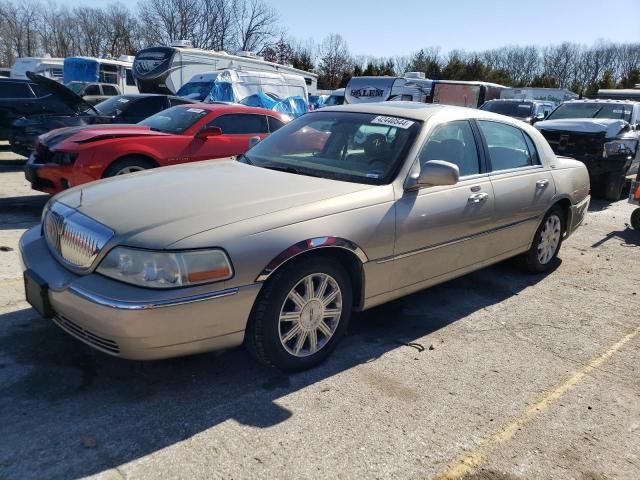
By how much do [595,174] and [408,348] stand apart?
7417 millimetres

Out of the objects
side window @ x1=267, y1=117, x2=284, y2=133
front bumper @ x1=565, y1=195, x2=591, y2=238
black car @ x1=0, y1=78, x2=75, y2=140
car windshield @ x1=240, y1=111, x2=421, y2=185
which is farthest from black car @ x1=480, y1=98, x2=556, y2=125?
car windshield @ x1=240, y1=111, x2=421, y2=185

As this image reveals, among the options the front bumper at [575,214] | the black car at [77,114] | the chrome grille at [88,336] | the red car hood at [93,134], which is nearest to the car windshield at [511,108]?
the black car at [77,114]

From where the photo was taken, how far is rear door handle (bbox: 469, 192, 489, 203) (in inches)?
159

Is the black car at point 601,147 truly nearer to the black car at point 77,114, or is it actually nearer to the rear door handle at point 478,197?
the rear door handle at point 478,197

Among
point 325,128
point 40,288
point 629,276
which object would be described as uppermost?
point 325,128

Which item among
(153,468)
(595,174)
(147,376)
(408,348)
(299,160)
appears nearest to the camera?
(153,468)

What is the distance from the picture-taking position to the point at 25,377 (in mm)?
2994

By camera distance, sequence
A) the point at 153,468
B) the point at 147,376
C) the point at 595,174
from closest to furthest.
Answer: the point at 153,468, the point at 147,376, the point at 595,174

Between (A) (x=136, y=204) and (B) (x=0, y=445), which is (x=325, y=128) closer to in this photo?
(A) (x=136, y=204)

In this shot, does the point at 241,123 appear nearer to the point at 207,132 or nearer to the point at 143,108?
the point at 207,132

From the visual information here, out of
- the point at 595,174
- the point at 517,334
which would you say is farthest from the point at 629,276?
the point at 595,174

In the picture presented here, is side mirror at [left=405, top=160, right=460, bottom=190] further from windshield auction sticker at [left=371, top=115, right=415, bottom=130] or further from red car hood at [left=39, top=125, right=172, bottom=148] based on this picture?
red car hood at [left=39, top=125, right=172, bottom=148]

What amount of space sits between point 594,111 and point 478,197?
916 centimetres

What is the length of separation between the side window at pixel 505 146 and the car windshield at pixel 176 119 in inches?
180
